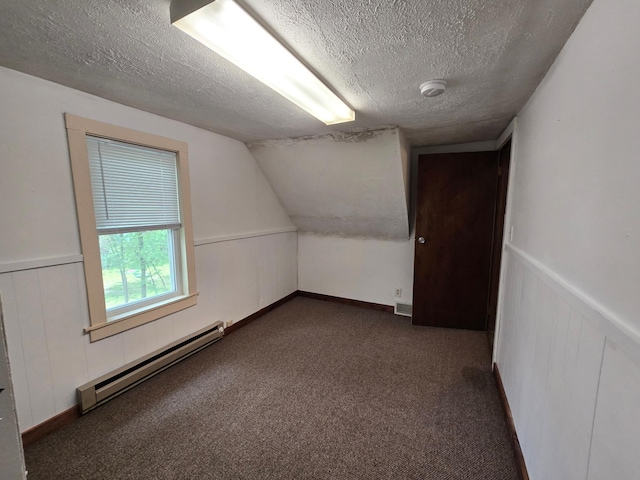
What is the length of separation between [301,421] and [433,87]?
7.27ft

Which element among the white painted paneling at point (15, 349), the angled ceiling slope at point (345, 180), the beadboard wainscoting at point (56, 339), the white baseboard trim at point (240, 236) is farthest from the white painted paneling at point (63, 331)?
the angled ceiling slope at point (345, 180)

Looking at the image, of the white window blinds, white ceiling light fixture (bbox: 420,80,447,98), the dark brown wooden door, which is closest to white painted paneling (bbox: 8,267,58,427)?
the white window blinds

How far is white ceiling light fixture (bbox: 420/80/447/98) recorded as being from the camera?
1.48 m

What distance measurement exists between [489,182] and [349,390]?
2468 millimetres

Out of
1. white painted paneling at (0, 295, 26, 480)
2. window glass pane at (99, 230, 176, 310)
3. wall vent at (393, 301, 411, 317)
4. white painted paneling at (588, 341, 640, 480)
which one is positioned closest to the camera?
white painted paneling at (588, 341, 640, 480)

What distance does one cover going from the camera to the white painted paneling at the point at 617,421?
620 millimetres

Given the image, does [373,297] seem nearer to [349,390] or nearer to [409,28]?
[349,390]

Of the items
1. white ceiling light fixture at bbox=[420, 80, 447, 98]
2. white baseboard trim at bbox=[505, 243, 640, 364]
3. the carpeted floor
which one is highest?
white ceiling light fixture at bbox=[420, 80, 447, 98]

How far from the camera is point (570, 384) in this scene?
0.94m

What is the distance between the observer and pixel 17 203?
1481 millimetres

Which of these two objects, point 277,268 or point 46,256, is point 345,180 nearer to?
point 277,268

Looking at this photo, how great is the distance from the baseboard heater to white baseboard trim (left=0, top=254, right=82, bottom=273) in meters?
0.85

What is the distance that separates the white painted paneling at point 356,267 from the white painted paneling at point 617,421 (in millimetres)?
2728

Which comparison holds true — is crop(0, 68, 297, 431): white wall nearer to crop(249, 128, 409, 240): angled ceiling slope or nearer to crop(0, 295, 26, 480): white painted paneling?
crop(0, 295, 26, 480): white painted paneling
